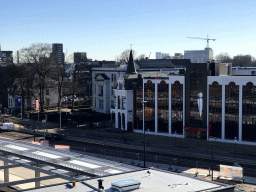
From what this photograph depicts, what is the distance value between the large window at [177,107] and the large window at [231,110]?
8994mm

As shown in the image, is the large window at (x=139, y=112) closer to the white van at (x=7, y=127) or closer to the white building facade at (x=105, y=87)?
the white building facade at (x=105, y=87)

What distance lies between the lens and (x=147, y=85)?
7525 centimetres

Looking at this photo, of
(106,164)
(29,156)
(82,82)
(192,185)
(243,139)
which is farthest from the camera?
(82,82)

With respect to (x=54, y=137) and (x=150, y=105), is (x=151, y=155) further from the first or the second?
(x=54, y=137)

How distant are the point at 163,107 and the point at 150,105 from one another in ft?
10.1

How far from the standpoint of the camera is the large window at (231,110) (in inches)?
2547

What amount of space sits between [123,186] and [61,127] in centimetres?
6209

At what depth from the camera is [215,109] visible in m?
67.1

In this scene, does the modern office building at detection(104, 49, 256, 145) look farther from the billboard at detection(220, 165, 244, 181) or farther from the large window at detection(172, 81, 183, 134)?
the billboard at detection(220, 165, 244, 181)

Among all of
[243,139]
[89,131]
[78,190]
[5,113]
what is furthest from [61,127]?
[78,190]

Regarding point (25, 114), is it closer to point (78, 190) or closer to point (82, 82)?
point (82, 82)

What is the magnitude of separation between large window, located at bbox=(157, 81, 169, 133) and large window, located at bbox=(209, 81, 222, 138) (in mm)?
8971

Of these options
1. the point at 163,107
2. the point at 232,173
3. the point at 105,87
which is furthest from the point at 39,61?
the point at 232,173

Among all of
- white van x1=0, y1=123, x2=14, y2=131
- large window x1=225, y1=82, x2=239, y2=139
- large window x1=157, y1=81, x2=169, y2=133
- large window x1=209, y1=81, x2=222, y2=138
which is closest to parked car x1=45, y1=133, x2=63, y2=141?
white van x1=0, y1=123, x2=14, y2=131
